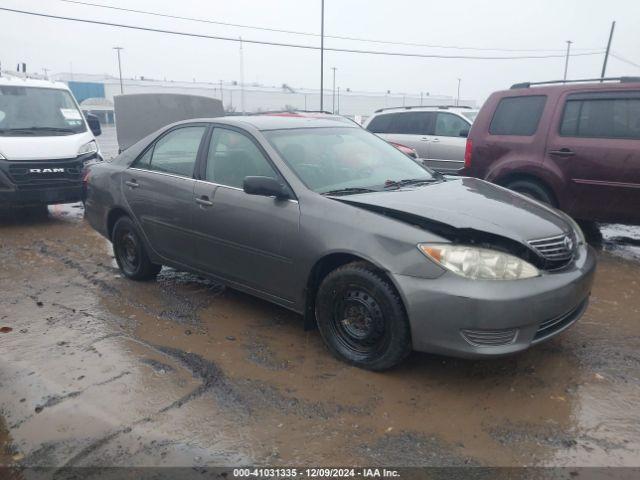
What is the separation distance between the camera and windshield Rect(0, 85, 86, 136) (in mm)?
8195

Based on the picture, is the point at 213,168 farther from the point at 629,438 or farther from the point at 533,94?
the point at 533,94

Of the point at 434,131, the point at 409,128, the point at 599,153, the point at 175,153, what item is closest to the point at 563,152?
the point at 599,153

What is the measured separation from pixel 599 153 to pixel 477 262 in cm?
360

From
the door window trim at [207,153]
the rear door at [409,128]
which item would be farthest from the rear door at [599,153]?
the rear door at [409,128]

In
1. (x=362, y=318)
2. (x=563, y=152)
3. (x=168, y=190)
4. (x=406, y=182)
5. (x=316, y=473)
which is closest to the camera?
(x=316, y=473)

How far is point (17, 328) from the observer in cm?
425

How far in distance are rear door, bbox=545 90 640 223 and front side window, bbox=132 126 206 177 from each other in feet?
13.2

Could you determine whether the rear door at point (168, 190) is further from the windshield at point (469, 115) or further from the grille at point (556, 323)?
the windshield at point (469, 115)

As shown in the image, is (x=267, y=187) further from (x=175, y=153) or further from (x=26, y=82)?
(x=26, y=82)

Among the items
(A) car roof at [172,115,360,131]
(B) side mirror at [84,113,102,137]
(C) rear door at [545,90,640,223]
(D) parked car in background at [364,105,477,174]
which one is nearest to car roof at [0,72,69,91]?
(B) side mirror at [84,113,102,137]

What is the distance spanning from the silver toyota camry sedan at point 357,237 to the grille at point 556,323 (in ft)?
0.05

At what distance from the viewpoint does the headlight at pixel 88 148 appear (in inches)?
330

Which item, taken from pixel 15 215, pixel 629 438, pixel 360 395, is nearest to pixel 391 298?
pixel 360 395

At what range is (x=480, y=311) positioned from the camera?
290 centimetres
